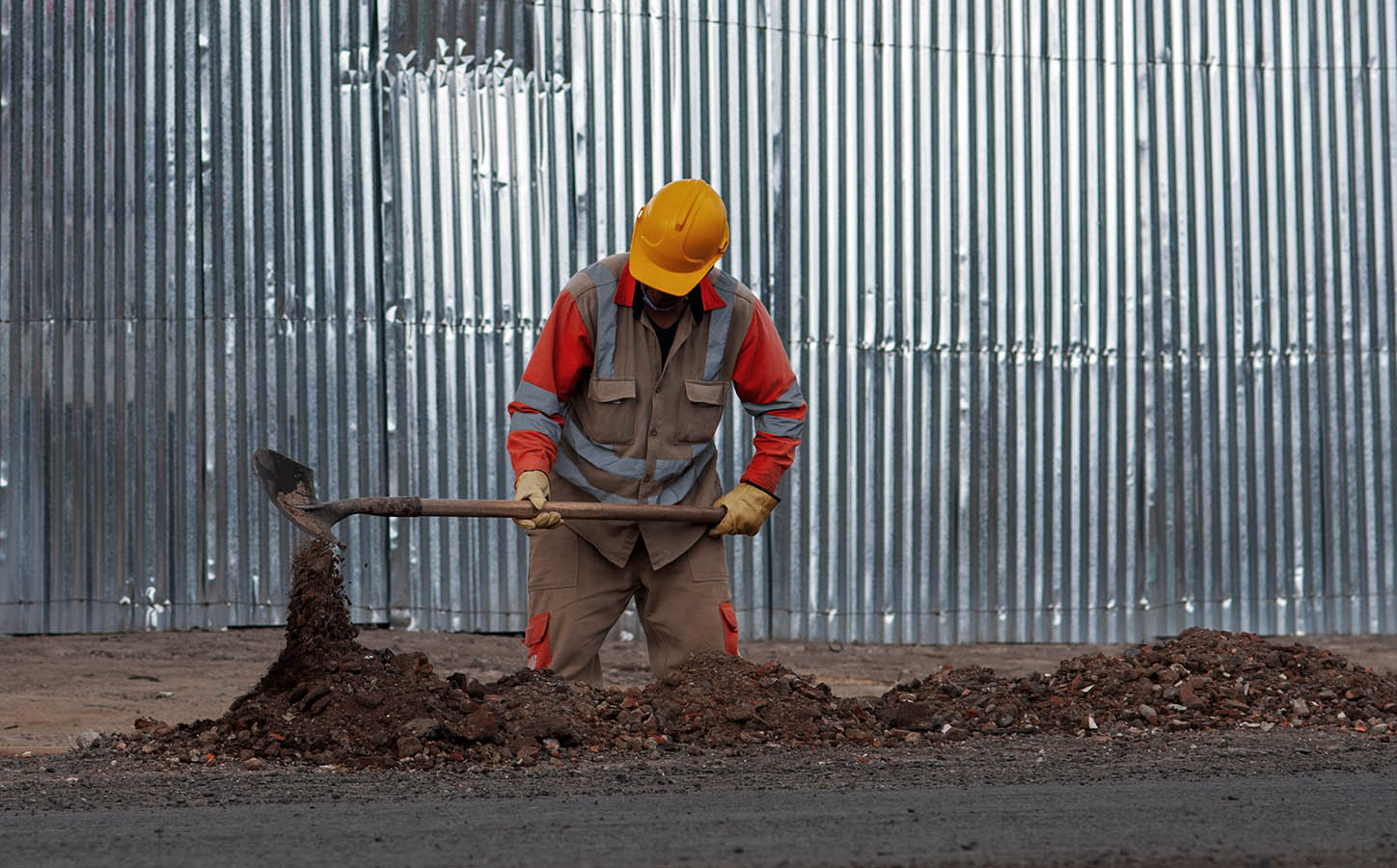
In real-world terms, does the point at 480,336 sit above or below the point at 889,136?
below

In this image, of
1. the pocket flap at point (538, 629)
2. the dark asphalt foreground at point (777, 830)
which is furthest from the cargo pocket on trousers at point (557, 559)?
the dark asphalt foreground at point (777, 830)

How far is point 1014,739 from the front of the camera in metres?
6.04

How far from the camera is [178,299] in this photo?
29.9 feet

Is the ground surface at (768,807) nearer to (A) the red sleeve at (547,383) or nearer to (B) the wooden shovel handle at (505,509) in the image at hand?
(B) the wooden shovel handle at (505,509)

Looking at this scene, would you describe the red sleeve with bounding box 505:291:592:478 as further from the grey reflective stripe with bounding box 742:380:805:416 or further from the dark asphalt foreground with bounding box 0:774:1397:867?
the dark asphalt foreground with bounding box 0:774:1397:867

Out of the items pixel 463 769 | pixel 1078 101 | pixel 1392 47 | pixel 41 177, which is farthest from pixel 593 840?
pixel 1392 47

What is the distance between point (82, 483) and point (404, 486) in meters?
1.72

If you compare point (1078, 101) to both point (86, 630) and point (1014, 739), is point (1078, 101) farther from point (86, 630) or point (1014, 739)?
point (86, 630)

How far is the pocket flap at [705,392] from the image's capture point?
20.4ft

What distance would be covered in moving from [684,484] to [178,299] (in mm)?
4046

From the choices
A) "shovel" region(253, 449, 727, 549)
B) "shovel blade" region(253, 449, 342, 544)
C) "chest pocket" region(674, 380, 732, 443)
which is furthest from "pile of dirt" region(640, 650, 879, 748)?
"shovel blade" region(253, 449, 342, 544)

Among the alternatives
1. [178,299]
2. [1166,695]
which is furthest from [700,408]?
[178,299]

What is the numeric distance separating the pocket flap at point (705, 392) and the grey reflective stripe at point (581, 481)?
464mm

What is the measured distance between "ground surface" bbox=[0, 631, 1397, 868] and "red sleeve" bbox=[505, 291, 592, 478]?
1.22 metres
